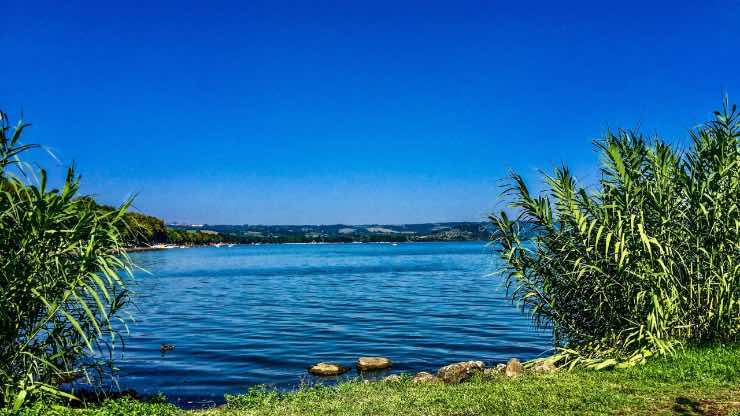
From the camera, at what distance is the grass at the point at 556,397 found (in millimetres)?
9237

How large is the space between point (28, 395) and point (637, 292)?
12132 millimetres

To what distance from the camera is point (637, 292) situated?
43.2ft

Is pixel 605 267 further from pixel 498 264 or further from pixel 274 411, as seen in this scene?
pixel 274 411

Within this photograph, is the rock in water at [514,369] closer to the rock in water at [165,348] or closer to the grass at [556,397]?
the grass at [556,397]

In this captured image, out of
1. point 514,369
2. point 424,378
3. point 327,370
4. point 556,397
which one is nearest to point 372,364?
point 327,370

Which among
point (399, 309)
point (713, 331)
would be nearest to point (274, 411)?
point (713, 331)

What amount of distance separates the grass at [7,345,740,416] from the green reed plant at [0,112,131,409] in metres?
0.92

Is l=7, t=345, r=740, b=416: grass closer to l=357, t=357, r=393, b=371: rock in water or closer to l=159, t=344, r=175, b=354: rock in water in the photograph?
l=357, t=357, r=393, b=371: rock in water

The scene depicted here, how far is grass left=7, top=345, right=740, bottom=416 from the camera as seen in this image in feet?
30.3

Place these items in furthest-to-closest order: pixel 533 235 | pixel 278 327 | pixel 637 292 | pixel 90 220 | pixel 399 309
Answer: pixel 399 309 < pixel 278 327 < pixel 533 235 < pixel 637 292 < pixel 90 220

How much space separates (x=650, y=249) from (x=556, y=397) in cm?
447

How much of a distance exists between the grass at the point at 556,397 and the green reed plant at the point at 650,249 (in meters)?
0.97

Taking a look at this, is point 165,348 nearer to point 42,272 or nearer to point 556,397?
point 42,272

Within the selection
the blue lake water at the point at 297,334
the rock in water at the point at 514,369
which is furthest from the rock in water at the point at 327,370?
the rock in water at the point at 514,369
